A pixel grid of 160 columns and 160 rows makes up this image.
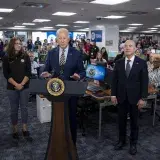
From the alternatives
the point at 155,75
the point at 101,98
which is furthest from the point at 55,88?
the point at 155,75

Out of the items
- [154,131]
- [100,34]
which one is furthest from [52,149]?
[100,34]

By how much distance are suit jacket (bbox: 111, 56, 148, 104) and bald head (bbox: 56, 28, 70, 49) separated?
0.96 m

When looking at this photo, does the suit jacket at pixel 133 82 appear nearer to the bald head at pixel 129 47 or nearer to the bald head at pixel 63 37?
the bald head at pixel 129 47

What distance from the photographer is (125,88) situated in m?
3.14

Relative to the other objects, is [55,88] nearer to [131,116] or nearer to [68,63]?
[68,63]

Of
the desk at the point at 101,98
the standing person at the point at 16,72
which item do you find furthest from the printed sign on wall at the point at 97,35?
the standing person at the point at 16,72

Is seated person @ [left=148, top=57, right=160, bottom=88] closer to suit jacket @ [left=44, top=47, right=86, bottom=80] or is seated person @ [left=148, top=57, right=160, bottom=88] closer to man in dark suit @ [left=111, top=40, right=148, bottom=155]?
man in dark suit @ [left=111, top=40, right=148, bottom=155]

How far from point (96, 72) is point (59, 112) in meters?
2.11

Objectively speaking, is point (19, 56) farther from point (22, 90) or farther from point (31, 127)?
point (31, 127)

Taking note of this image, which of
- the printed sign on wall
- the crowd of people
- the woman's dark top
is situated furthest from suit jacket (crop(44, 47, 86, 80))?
the printed sign on wall

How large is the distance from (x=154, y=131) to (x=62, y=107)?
96.6 inches

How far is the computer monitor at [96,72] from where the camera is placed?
423 cm

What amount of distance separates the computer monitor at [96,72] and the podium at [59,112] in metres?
1.91

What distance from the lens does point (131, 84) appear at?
10.2 feet
